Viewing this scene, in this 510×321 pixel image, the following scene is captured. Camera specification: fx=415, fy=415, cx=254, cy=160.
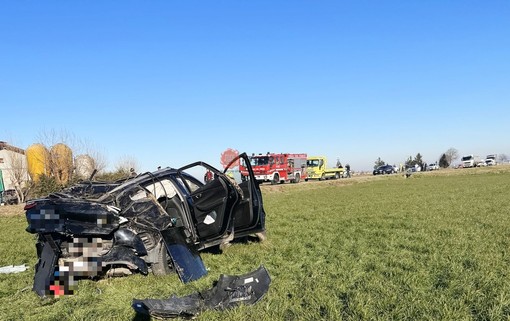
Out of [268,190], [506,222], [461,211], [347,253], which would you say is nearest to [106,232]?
[347,253]

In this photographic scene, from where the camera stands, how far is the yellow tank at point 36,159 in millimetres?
25558

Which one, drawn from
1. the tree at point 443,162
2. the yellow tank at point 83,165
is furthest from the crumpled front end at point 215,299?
the tree at point 443,162

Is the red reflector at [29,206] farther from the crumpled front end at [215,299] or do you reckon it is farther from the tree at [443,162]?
the tree at [443,162]

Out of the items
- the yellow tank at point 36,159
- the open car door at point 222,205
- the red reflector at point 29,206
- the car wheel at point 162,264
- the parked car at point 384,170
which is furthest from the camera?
the parked car at point 384,170

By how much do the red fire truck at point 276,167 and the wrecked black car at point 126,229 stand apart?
21898 mm

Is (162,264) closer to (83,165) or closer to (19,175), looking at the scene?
(83,165)

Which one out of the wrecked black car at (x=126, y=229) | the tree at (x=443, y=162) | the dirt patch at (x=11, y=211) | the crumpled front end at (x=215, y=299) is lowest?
the dirt patch at (x=11, y=211)

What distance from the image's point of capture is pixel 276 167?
30766 millimetres

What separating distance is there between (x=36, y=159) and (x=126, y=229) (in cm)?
2423

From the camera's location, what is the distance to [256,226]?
6895 mm

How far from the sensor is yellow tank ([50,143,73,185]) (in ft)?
82.6

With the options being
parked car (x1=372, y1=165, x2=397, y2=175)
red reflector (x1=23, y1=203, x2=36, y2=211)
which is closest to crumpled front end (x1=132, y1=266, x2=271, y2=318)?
red reflector (x1=23, y1=203, x2=36, y2=211)

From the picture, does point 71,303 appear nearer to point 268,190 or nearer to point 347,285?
point 347,285

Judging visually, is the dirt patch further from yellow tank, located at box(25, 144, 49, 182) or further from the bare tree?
the bare tree
